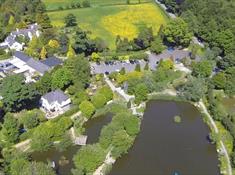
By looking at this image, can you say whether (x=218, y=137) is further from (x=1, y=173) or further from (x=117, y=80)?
(x=1, y=173)

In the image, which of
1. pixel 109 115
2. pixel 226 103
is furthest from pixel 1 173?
pixel 226 103

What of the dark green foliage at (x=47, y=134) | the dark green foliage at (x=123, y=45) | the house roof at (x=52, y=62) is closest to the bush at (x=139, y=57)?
the dark green foliage at (x=123, y=45)

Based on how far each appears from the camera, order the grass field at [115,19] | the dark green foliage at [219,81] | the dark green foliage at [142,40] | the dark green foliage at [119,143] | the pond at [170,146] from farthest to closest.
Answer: the grass field at [115,19] → the dark green foliage at [142,40] → the dark green foliage at [219,81] → the dark green foliage at [119,143] → the pond at [170,146]

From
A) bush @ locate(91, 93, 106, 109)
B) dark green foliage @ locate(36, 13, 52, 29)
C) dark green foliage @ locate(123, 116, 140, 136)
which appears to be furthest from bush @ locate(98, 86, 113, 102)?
dark green foliage @ locate(36, 13, 52, 29)

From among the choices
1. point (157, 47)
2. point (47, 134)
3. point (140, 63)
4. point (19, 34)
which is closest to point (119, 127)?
point (47, 134)

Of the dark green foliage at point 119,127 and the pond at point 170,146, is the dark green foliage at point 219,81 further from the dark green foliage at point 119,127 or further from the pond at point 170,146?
the dark green foliage at point 119,127
